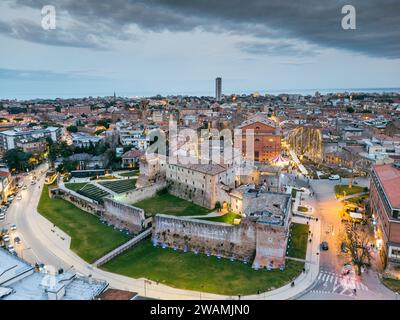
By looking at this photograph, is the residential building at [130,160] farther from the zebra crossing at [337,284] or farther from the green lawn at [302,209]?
the zebra crossing at [337,284]

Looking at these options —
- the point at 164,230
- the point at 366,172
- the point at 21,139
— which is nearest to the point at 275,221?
the point at 164,230

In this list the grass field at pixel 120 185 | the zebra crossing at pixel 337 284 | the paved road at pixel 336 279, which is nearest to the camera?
the paved road at pixel 336 279

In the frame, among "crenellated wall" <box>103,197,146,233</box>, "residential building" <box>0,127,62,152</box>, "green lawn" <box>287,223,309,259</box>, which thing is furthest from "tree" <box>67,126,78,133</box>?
"green lawn" <box>287,223,309,259</box>

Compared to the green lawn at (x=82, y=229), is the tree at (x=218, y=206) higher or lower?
higher

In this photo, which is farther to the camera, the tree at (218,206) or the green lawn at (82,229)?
the tree at (218,206)

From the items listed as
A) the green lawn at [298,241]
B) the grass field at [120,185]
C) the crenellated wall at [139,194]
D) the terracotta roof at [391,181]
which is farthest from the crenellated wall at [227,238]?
the grass field at [120,185]

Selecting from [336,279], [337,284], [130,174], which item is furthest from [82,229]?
[337,284]
